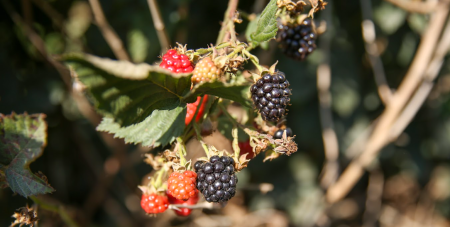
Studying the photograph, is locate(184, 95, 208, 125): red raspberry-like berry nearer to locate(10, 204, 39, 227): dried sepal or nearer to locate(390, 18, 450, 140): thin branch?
locate(10, 204, 39, 227): dried sepal

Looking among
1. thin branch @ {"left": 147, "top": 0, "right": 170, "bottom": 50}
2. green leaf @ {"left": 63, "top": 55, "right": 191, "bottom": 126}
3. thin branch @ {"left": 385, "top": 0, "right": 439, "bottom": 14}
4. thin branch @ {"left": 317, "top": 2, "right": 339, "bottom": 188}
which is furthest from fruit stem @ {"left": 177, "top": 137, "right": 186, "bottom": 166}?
thin branch @ {"left": 385, "top": 0, "right": 439, "bottom": 14}

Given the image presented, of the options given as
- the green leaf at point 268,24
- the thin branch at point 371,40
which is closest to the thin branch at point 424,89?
the thin branch at point 371,40

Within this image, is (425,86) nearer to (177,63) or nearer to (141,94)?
(177,63)

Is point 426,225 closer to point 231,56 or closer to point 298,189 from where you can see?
point 298,189

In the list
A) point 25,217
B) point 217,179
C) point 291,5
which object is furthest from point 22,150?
point 291,5

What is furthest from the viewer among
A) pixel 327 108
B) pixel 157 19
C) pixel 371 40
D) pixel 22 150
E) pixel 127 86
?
pixel 327 108

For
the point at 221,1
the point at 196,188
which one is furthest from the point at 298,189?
the point at 196,188
